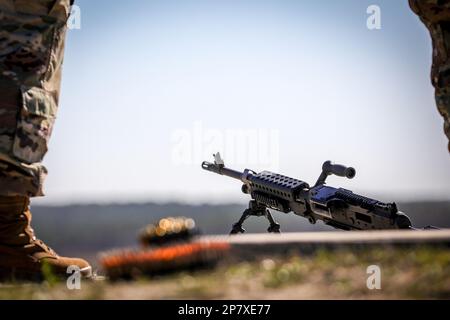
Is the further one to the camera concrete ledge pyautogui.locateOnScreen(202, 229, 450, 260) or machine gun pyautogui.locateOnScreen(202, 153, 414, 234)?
machine gun pyautogui.locateOnScreen(202, 153, 414, 234)

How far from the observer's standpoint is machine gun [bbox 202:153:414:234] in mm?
6500

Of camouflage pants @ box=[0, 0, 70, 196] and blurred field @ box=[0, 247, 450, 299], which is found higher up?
camouflage pants @ box=[0, 0, 70, 196]

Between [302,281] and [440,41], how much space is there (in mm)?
2225

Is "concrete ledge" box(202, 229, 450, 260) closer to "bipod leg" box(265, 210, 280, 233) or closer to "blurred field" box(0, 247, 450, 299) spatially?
"blurred field" box(0, 247, 450, 299)

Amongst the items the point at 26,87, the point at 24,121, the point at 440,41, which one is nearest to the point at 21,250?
the point at 24,121

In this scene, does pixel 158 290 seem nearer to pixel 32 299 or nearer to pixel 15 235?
pixel 32 299

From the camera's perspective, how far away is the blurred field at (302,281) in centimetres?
269

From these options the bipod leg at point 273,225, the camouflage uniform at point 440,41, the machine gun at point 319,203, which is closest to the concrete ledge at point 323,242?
the camouflage uniform at point 440,41

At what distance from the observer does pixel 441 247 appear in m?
3.00

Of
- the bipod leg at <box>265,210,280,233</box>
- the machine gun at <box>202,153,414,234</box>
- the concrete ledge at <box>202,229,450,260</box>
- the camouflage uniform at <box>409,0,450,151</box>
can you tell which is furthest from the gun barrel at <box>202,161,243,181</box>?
the concrete ledge at <box>202,229,450,260</box>

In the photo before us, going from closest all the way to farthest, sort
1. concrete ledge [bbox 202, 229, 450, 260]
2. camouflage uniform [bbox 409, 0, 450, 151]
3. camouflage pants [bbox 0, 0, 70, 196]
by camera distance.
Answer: concrete ledge [bbox 202, 229, 450, 260], camouflage pants [bbox 0, 0, 70, 196], camouflage uniform [bbox 409, 0, 450, 151]

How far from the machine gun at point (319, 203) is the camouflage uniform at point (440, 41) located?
200cm

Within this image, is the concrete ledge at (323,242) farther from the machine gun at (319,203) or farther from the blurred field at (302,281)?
the machine gun at (319,203)

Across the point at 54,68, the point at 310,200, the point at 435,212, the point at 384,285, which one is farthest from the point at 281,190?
the point at 435,212
